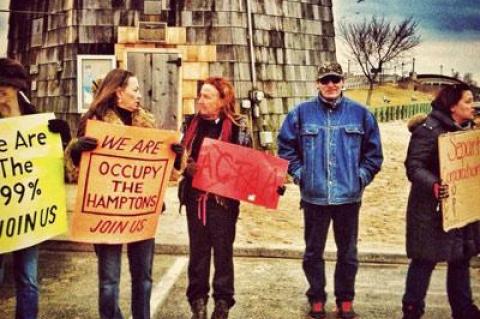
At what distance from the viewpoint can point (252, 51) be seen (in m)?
12.2

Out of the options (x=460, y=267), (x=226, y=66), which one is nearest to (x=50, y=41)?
(x=226, y=66)

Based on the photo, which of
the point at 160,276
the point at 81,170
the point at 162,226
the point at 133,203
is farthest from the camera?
the point at 162,226

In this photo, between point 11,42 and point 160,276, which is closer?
point 160,276

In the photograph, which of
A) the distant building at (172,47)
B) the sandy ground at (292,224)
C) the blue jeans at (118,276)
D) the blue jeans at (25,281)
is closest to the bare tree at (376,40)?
the distant building at (172,47)

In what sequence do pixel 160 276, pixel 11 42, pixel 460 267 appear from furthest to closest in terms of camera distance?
pixel 11 42
pixel 160 276
pixel 460 267

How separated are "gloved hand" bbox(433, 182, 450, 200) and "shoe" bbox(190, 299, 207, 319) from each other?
6.51ft

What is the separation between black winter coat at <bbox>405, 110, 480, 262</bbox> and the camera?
4379 mm

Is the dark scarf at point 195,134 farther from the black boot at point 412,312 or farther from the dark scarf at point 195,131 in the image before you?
the black boot at point 412,312

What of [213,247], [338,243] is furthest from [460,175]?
[213,247]

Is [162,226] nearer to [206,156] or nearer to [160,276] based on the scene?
[160,276]

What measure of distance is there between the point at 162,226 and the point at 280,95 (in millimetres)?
5635

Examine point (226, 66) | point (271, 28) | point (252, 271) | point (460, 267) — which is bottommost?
point (252, 271)

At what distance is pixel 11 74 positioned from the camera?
3.93 metres

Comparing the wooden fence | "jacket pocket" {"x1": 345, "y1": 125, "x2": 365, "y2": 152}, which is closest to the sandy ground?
"jacket pocket" {"x1": 345, "y1": 125, "x2": 365, "y2": 152}
